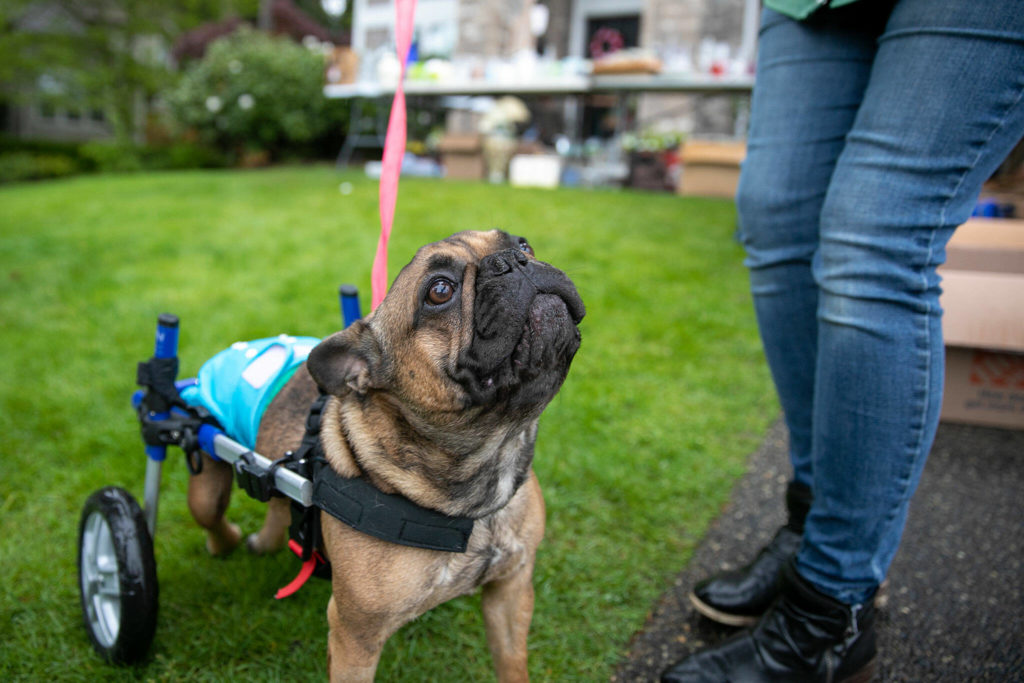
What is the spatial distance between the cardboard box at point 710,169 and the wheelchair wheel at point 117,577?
30.9ft

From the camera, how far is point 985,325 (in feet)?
9.61

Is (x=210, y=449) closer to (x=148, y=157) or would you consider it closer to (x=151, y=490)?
(x=151, y=490)

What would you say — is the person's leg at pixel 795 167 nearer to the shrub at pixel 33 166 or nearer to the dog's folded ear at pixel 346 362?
the dog's folded ear at pixel 346 362

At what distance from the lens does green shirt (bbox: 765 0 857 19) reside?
1.75 m

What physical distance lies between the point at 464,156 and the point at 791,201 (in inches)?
400

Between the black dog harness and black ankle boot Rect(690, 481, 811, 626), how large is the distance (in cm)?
91

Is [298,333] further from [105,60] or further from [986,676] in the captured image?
[105,60]

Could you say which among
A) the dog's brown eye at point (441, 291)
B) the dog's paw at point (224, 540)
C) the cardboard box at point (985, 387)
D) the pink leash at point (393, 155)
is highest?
the pink leash at point (393, 155)

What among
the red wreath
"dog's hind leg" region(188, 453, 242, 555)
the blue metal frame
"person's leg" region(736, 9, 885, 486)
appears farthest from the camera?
the red wreath

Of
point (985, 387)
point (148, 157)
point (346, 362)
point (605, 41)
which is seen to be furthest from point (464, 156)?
point (148, 157)

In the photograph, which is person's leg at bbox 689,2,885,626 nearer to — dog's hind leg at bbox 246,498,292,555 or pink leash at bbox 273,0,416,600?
pink leash at bbox 273,0,416,600

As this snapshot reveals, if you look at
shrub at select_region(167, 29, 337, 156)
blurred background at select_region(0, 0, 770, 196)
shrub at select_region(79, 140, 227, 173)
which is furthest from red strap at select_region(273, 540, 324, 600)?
shrub at select_region(79, 140, 227, 173)

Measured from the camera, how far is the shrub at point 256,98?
1686 centimetres

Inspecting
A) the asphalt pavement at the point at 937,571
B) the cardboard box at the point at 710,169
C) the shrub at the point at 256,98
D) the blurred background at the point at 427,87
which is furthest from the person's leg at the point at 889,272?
the shrub at the point at 256,98
